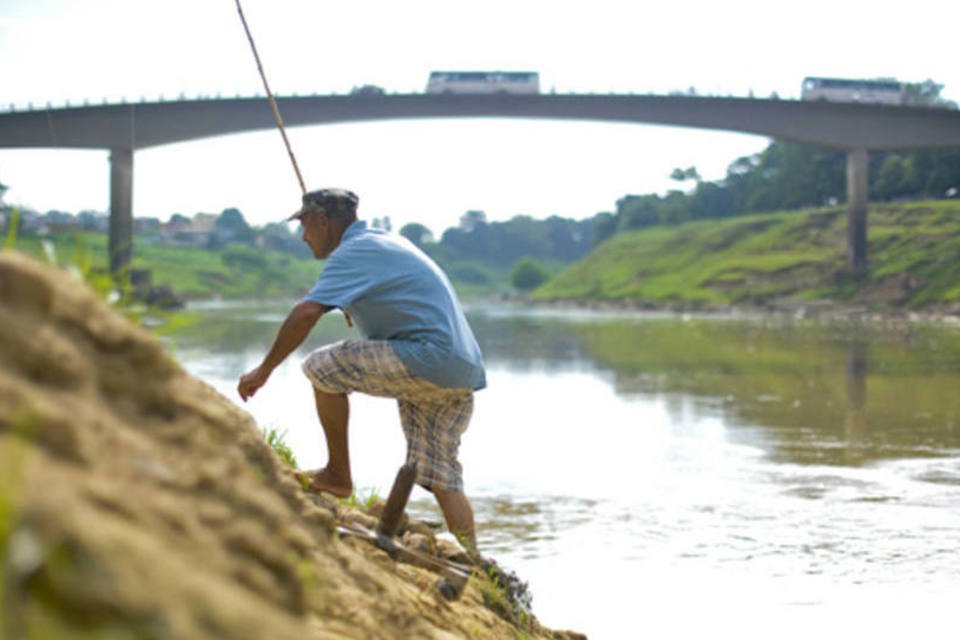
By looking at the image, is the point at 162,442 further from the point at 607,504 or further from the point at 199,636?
the point at 607,504

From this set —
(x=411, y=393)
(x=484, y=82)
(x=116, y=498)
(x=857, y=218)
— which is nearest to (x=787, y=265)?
(x=857, y=218)

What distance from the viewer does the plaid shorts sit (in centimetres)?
518

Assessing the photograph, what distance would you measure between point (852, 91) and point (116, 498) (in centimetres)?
6609

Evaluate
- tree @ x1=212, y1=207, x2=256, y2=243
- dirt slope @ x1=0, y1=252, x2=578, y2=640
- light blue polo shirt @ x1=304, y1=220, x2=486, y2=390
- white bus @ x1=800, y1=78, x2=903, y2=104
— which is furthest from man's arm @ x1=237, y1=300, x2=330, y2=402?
tree @ x1=212, y1=207, x2=256, y2=243

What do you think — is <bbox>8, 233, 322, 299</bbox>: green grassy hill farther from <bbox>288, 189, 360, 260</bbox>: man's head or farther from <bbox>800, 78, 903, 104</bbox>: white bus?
<bbox>288, 189, 360, 260</bbox>: man's head

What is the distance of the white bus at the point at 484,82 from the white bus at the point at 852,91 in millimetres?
13045

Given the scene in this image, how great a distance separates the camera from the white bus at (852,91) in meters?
63.4

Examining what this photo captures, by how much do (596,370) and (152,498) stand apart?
69.3 feet

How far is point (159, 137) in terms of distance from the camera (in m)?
56.4

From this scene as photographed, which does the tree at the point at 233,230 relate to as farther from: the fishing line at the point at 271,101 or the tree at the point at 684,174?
the fishing line at the point at 271,101

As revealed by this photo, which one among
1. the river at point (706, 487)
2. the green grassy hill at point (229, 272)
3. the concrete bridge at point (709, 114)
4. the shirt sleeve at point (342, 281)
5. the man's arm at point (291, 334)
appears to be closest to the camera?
the man's arm at point (291, 334)

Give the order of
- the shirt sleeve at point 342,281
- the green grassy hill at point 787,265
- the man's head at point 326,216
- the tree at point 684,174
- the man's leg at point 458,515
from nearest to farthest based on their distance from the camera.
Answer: the shirt sleeve at point 342,281
the man's head at point 326,216
the man's leg at point 458,515
the green grassy hill at point 787,265
the tree at point 684,174

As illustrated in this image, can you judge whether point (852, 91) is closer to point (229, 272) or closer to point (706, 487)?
point (706, 487)

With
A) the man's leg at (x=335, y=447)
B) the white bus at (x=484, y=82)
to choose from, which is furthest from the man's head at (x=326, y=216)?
the white bus at (x=484, y=82)
